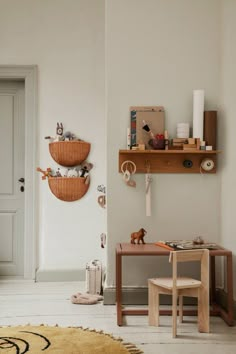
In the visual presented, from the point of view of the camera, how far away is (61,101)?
4539mm

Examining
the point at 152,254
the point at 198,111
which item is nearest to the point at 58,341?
the point at 152,254

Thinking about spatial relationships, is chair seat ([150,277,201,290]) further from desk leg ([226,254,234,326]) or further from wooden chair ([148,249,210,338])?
desk leg ([226,254,234,326])

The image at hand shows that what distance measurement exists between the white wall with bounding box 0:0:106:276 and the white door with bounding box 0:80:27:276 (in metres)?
0.26

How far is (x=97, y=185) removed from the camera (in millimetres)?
4543

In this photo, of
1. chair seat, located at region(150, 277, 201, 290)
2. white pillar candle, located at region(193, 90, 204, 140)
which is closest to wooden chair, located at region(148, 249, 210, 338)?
chair seat, located at region(150, 277, 201, 290)

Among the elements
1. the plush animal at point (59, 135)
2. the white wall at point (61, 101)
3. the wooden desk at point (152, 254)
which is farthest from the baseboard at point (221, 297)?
the plush animal at point (59, 135)

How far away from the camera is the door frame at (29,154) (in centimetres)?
453

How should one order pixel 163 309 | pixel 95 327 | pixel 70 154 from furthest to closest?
pixel 70 154
pixel 163 309
pixel 95 327

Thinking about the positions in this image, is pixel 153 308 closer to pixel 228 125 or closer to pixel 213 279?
pixel 213 279

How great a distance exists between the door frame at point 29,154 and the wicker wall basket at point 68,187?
21 centimetres

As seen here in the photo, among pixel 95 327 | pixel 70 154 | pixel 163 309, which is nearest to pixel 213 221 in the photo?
pixel 163 309

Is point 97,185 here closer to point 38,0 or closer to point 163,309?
point 163,309

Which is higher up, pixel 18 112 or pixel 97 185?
pixel 18 112

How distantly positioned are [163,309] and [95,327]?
678 mm
